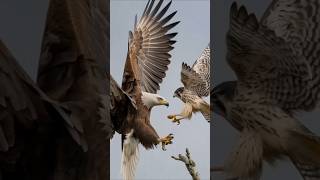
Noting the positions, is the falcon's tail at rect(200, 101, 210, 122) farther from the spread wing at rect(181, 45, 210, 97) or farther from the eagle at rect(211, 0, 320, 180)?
the eagle at rect(211, 0, 320, 180)

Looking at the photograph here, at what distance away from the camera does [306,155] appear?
333cm

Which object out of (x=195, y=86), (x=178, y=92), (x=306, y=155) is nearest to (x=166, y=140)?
(x=178, y=92)

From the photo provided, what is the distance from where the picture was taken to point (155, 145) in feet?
16.7

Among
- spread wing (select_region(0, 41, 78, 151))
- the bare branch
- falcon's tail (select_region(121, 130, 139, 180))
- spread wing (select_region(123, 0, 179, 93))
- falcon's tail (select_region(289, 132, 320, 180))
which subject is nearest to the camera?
falcon's tail (select_region(289, 132, 320, 180))

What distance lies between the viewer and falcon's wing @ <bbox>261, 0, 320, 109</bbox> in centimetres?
338

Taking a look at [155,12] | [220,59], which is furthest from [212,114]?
[155,12]

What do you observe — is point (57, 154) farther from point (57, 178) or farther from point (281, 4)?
point (281, 4)

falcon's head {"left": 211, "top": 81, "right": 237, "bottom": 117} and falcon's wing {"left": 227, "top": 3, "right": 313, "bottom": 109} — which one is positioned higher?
falcon's wing {"left": 227, "top": 3, "right": 313, "bottom": 109}

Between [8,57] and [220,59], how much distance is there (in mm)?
1078

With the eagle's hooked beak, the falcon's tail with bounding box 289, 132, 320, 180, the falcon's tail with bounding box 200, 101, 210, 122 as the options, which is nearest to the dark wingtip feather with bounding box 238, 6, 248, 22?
the falcon's tail with bounding box 289, 132, 320, 180

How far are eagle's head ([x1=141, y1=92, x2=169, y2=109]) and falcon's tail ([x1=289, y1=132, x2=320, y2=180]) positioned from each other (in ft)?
6.49

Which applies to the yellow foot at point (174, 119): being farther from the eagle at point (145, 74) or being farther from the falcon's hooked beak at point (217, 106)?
the falcon's hooked beak at point (217, 106)

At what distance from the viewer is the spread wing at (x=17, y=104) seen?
136 inches

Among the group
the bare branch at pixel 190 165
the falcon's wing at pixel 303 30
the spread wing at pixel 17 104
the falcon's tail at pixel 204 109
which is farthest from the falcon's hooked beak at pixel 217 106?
the falcon's tail at pixel 204 109
